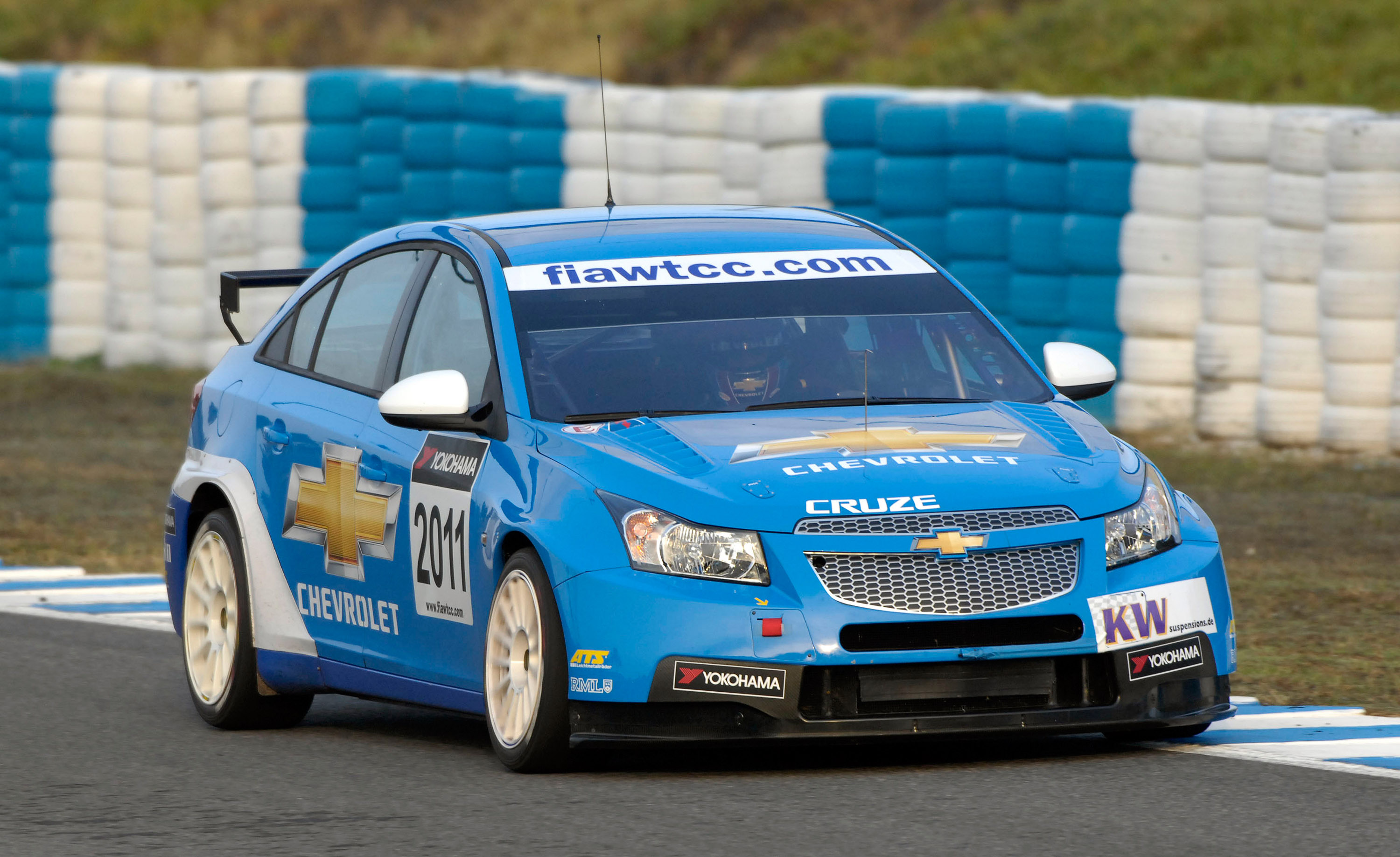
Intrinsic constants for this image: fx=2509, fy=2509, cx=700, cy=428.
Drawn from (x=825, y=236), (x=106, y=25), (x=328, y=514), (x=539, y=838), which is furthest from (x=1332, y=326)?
(x=106, y=25)

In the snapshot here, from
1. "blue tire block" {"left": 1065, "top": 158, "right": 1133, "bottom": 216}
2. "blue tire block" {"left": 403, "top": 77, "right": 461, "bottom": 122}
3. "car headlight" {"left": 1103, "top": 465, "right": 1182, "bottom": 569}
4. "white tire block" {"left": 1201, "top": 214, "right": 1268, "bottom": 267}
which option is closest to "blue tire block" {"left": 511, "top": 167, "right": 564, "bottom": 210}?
"blue tire block" {"left": 403, "top": 77, "right": 461, "bottom": 122}

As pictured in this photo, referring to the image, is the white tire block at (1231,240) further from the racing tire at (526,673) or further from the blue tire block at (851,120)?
the racing tire at (526,673)

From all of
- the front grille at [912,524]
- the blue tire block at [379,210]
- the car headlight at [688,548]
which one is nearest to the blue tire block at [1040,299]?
the blue tire block at [379,210]

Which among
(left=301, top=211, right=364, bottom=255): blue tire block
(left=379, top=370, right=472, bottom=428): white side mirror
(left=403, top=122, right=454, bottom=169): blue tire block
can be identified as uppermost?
(left=403, top=122, right=454, bottom=169): blue tire block

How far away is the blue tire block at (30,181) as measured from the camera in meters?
22.0

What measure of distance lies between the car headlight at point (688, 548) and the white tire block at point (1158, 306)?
32.3 feet

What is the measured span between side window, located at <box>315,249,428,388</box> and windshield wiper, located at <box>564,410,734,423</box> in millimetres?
1065

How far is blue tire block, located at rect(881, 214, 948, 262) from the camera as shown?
1672cm

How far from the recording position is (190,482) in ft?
27.3

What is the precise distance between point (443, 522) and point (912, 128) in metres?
10.5

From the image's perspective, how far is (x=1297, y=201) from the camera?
48.4ft

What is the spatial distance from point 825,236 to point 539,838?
271cm

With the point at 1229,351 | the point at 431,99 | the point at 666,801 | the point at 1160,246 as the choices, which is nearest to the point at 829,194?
the point at 1160,246

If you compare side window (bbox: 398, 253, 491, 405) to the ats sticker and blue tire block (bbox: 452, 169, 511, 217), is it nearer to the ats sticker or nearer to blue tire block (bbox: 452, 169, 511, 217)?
the ats sticker
